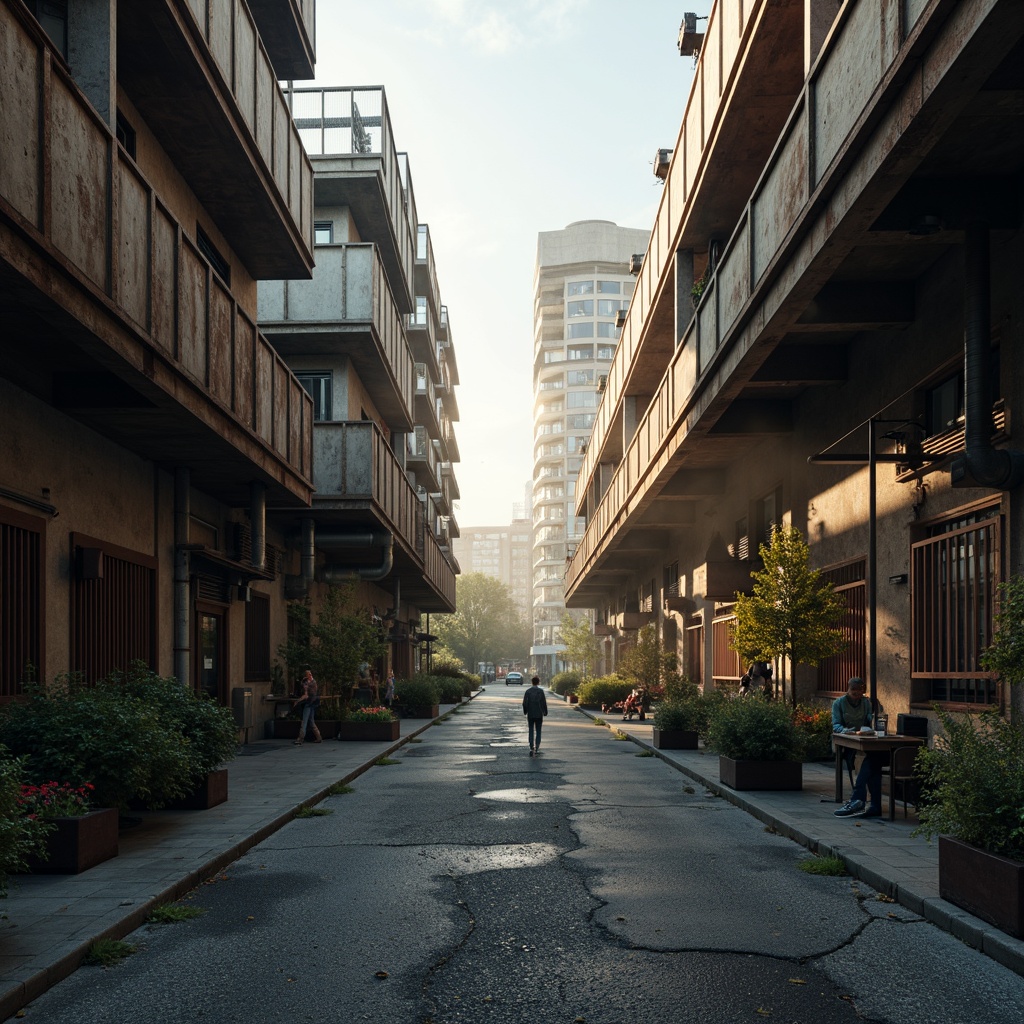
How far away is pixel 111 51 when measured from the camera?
10141mm

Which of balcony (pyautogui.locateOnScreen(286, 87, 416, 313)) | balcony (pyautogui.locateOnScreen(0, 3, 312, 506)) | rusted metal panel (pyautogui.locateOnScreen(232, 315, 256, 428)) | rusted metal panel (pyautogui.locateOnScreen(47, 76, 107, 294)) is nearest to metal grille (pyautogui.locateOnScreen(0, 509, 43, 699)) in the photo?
balcony (pyautogui.locateOnScreen(0, 3, 312, 506))

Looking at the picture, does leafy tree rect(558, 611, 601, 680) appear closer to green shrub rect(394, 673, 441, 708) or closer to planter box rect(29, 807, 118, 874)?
green shrub rect(394, 673, 441, 708)

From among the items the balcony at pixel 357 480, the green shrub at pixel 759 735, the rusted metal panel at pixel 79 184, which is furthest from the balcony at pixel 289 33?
the green shrub at pixel 759 735

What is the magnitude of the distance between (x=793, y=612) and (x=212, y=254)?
10350 millimetres

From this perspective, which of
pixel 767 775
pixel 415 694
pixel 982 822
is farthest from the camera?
pixel 415 694

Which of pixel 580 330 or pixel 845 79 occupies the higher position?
pixel 580 330

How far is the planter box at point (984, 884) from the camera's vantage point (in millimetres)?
6305

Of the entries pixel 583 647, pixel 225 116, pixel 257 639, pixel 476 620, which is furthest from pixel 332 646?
pixel 476 620

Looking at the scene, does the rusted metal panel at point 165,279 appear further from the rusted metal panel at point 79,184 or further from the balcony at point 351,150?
the balcony at point 351,150

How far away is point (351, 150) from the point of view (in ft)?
83.0

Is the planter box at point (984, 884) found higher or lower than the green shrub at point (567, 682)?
higher

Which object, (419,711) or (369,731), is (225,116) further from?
(419,711)

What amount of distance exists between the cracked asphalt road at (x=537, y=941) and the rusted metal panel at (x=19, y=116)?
4976 millimetres

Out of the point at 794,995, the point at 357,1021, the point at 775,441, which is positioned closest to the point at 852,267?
the point at 775,441
